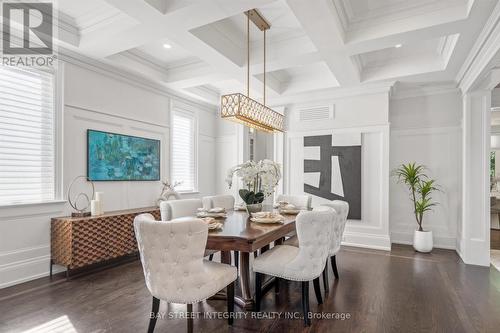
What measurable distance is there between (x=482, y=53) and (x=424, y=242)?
278 centimetres

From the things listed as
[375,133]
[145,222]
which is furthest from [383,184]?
[145,222]

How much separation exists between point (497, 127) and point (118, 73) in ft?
28.1

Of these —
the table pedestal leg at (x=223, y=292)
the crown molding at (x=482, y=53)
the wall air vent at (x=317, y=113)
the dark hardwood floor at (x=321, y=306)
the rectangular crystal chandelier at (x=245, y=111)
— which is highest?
the crown molding at (x=482, y=53)

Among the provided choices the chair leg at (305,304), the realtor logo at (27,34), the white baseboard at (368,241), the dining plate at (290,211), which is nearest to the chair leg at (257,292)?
the chair leg at (305,304)

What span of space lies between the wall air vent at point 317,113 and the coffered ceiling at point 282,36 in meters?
0.62

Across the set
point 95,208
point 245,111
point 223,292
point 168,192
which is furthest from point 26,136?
point 223,292

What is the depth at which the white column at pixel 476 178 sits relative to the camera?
13.0ft

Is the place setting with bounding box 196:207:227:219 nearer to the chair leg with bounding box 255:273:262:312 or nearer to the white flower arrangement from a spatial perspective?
the white flower arrangement

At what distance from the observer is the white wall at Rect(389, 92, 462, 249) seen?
4688 millimetres

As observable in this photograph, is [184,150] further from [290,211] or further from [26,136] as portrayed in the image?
[290,211]

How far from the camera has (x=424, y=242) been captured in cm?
442

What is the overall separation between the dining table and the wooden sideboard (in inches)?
63.3

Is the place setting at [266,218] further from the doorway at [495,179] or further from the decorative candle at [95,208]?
the doorway at [495,179]

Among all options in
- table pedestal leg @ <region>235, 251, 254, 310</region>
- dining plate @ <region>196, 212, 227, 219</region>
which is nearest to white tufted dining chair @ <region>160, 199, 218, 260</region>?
dining plate @ <region>196, 212, 227, 219</region>
